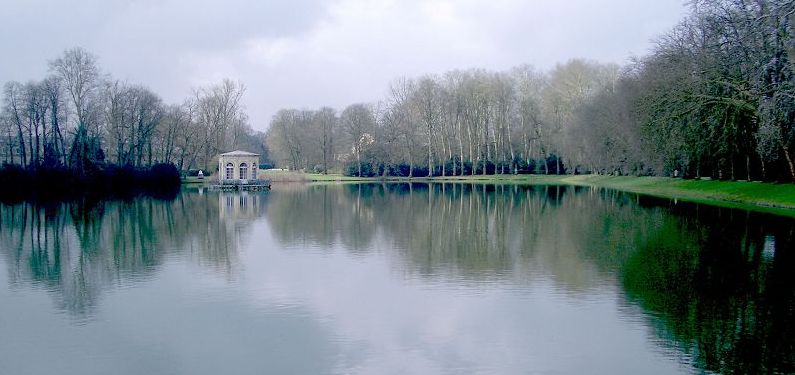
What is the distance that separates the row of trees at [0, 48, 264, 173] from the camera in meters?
63.6

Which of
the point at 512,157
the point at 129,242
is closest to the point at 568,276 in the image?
the point at 129,242

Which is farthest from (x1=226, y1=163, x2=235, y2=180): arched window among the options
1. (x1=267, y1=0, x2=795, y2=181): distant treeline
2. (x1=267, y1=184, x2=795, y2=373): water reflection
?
(x1=267, y1=184, x2=795, y2=373): water reflection

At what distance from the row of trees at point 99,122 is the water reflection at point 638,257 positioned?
38.2 meters

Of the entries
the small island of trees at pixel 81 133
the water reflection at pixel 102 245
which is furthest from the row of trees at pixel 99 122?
the water reflection at pixel 102 245

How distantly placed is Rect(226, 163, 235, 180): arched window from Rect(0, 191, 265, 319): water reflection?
129ft

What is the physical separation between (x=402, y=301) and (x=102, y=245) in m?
11.7

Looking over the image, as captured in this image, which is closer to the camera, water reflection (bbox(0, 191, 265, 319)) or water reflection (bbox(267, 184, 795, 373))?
water reflection (bbox(267, 184, 795, 373))

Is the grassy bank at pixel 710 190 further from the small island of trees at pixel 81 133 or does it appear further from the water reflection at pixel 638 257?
the small island of trees at pixel 81 133

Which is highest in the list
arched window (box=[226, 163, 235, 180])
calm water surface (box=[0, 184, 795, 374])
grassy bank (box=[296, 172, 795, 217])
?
arched window (box=[226, 163, 235, 180])

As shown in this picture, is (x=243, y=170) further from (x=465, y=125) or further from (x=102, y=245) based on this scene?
(x=102, y=245)

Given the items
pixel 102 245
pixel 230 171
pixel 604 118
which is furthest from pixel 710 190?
pixel 230 171

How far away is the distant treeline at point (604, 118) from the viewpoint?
31.4 meters

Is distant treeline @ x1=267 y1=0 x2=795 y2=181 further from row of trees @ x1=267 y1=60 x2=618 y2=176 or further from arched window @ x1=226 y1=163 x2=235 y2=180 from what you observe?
arched window @ x1=226 y1=163 x2=235 y2=180

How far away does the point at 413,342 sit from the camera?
9680 millimetres
